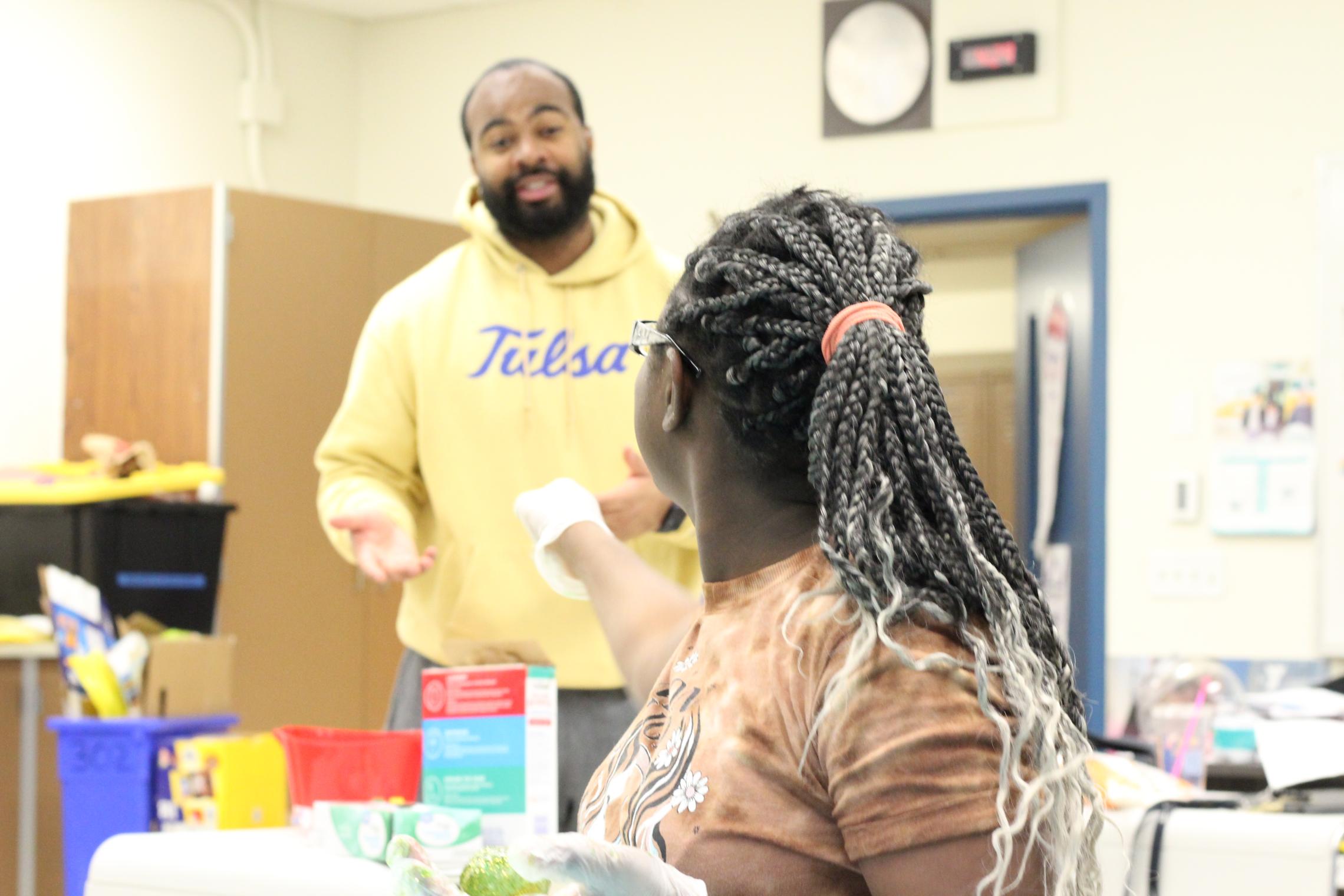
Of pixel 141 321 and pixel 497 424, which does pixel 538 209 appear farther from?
pixel 141 321

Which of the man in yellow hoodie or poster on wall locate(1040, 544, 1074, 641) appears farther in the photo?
poster on wall locate(1040, 544, 1074, 641)

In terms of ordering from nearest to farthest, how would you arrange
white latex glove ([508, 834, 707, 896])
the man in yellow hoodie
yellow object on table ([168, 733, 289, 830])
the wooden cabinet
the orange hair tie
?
white latex glove ([508, 834, 707, 896]), the orange hair tie, yellow object on table ([168, 733, 289, 830]), the man in yellow hoodie, the wooden cabinet

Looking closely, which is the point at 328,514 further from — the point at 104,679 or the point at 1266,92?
the point at 1266,92

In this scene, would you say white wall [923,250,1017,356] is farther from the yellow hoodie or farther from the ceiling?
the yellow hoodie

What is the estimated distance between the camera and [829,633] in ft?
2.60

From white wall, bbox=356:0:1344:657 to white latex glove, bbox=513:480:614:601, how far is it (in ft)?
7.44

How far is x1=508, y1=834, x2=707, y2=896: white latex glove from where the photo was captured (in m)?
0.68

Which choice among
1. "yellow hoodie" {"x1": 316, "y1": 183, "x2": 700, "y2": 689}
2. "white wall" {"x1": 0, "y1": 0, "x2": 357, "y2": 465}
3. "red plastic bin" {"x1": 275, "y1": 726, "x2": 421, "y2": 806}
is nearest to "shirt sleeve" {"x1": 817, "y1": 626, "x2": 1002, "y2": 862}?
"red plastic bin" {"x1": 275, "y1": 726, "x2": 421, "y2": 806}

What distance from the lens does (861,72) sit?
14.0 feet

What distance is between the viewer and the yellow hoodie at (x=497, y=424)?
2055 mm

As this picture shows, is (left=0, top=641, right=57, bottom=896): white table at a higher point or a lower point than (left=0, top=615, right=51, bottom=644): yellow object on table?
lower

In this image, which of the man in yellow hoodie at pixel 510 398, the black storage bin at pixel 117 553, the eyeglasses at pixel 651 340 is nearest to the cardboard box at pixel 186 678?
the man in yellow hoodie at pixel 510 398

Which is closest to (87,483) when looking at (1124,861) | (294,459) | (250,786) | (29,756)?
(29,756)

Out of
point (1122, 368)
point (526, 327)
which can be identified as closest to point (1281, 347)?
point (1122, 368)
